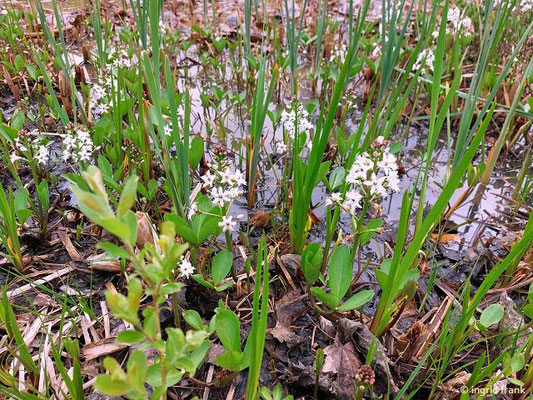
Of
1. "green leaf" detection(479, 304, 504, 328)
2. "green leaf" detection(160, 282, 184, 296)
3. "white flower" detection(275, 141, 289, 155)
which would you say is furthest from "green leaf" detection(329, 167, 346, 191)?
"green leaf" detection(160, 282, 184, 296)

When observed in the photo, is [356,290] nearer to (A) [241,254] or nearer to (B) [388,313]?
(B) [388,313]

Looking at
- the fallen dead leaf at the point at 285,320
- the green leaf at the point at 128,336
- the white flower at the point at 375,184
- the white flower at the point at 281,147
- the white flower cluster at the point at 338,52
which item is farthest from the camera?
the white flower cluster at the point at 338,52

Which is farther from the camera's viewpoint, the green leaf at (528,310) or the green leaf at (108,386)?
the green leaf at (528,310)

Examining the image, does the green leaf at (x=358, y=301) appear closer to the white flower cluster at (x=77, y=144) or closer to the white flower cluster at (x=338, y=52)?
the white flower cluster at (x=77, y=144)

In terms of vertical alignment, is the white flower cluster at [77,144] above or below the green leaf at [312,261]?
above

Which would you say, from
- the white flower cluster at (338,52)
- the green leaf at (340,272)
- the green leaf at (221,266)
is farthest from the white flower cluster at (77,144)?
the white flower cluster at (338,52)

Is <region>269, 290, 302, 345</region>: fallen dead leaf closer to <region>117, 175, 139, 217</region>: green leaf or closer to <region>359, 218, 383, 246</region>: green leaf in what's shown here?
<region>359, 218, 383, 246</region>: green leaf

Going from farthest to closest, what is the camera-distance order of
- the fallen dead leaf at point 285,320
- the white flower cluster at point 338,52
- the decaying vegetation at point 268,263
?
the white flower cluster at point 338,52, the fallen dead leaf at point 285,320, the decaying vegetation at point 268,263

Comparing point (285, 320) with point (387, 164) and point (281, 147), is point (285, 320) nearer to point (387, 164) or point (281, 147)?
point (387, 164)
